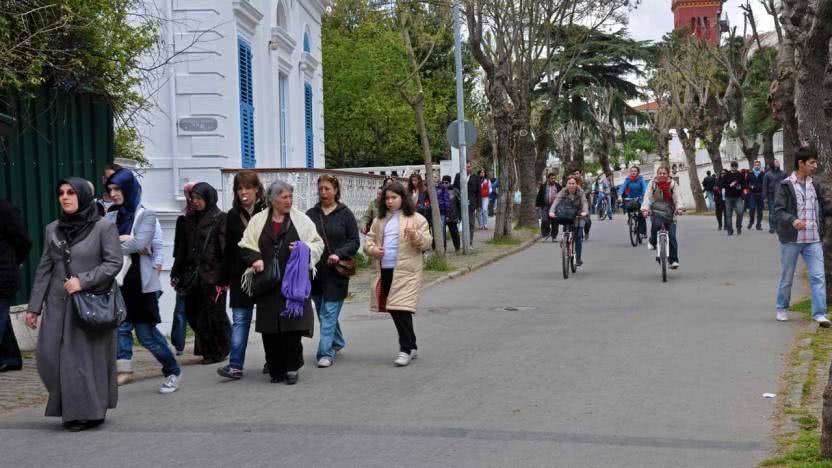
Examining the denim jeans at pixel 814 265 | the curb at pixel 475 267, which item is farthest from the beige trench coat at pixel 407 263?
the curb at pixel 475 267

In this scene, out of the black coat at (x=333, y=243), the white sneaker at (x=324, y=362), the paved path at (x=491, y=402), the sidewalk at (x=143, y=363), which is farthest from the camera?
the black coat at (x=333, y=243)

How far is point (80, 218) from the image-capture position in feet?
25.6

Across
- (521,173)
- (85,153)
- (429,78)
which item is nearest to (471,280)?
(85,153)

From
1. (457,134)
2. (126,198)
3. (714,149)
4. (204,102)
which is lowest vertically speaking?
(126,198)

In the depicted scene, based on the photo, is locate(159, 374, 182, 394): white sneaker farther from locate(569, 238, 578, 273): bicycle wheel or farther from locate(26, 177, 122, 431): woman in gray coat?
locate(569, 238, 578, 273): bicycle wheel

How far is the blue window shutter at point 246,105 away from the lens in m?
20.5

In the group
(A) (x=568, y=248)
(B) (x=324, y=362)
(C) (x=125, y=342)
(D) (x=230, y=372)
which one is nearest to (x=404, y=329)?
(B) (x=324, y=362)

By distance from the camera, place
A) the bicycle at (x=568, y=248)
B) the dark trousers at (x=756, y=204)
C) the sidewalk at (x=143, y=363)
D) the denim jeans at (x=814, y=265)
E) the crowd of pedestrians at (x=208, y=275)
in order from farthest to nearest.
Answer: the dark trousers at (x=756, y=204), the bicycle at (x=568, y=248), the denim jeans at (x=814, y=265), the sidewalk at (x=143, y=363), the crowd of pedestrians at (x=208, y=275)

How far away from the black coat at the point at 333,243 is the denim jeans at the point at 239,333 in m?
1.01

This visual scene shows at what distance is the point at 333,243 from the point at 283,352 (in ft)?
4.88

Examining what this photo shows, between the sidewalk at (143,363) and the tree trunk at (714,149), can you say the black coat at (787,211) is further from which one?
the tree trunk at (714,149)

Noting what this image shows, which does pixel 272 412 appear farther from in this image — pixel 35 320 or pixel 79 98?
Answer: pixel 79 98

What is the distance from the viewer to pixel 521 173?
35125 mm

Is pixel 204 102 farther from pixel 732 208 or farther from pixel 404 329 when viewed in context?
pixel 732 208
